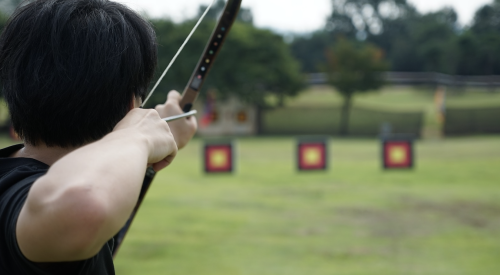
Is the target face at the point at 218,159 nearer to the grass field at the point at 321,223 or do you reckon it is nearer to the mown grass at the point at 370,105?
the grass field at the point at 321,223

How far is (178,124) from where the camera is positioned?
1.43m

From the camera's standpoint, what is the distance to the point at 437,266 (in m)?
4.06

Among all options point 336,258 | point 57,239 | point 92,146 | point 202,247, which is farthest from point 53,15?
point 202,247

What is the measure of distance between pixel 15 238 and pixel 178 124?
0.77m

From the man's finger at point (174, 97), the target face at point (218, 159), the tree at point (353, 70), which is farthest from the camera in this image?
the tree at point (353, 70)

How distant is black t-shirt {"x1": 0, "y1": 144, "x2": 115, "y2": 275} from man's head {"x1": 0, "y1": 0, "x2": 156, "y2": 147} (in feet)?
0.24

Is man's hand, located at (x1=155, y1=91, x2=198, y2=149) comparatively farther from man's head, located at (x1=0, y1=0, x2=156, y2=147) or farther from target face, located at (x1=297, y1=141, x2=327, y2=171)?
target face, located at (x1=297, y1=141, x2=327, y2=171)

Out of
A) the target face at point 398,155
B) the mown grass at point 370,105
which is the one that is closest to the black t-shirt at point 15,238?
the target face at point 398,155

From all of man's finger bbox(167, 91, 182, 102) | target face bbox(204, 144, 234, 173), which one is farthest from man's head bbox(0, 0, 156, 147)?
target face bbox(204, 144, 234, 173)

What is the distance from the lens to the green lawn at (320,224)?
418cm

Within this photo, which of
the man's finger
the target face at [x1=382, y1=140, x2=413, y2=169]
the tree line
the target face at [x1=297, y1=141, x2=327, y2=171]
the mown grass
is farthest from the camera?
the mown grass

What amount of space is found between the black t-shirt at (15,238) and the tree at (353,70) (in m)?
24.5

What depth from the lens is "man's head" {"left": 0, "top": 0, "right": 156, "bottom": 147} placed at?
76 centimetres

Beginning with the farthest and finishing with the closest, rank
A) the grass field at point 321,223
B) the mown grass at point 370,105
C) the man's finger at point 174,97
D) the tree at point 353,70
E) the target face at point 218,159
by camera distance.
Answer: the tree at point 353,70 < the mown grass at point 370,105 < the target face at point 218,159 < the grass field at point 321,223 < the man's finger at point 174,97
